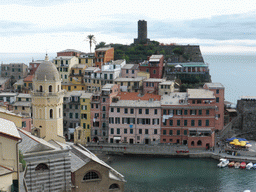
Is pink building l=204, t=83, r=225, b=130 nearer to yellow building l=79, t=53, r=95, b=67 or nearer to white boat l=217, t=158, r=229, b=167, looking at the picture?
white boat l=217, t=158, r=229, b=167

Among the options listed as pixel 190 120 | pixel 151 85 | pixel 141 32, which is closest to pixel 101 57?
pixel 151 85

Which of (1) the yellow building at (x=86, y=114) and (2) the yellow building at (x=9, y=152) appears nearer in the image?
(2) the yellow building at (x=9, y=152)

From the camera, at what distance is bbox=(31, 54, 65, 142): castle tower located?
146 ft

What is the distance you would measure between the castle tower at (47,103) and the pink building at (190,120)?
108 feet

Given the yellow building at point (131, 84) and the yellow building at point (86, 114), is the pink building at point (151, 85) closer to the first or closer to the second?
the yellow building at point (131, 84)

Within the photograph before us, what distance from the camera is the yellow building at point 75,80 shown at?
302 feet

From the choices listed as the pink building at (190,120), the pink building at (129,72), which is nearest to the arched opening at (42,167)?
the pink building at (190,120)

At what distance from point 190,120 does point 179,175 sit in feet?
52.5

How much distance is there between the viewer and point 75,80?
92.6 m

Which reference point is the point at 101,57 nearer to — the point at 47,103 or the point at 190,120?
the point at 190,120

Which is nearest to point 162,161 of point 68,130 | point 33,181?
point 68,130

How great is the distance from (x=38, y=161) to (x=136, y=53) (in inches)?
3303

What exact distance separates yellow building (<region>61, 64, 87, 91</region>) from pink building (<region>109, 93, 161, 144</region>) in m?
18.3

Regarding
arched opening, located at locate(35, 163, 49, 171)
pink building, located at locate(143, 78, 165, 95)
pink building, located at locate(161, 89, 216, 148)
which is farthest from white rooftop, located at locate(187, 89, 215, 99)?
arched opening, located at locate(35, 163, 49, 171)
